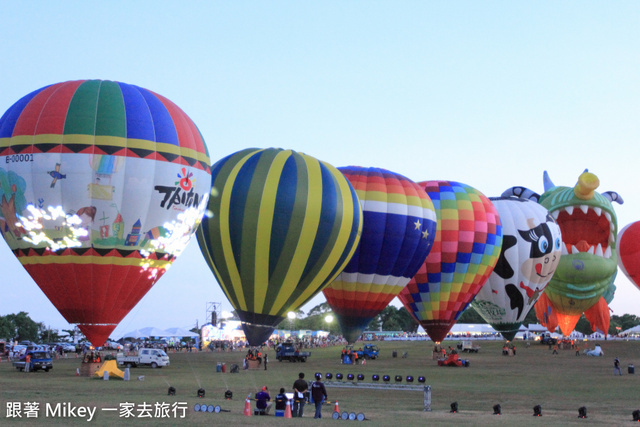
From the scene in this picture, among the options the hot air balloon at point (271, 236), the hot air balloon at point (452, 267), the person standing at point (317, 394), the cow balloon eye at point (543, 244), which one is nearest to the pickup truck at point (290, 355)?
the hot air balloon at point (452, 267)

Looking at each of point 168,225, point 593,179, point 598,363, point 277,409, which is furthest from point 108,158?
point 593,179

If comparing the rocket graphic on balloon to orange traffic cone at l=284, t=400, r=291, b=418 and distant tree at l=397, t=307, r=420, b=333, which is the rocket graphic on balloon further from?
distant tree at l=397, t=307, r=420, b=333

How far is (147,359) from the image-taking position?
3472 centimetres

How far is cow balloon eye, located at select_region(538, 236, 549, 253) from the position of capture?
4122cm

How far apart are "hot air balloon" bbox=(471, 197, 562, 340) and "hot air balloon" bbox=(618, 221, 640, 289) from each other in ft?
14.3

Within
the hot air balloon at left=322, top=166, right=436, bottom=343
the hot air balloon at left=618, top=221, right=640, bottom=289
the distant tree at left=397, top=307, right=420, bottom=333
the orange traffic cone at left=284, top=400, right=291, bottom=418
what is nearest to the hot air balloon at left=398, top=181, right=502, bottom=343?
the hot air balloon at left=322, top=166, right=436, bottom=343

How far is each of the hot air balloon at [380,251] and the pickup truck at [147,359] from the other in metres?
8.31

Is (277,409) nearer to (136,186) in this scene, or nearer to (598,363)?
(136,186)

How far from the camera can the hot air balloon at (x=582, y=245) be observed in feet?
156

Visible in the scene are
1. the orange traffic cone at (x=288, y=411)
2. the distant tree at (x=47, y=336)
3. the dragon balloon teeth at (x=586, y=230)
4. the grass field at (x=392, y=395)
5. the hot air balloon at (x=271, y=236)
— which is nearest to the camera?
the grass field at (x=392, y=395)

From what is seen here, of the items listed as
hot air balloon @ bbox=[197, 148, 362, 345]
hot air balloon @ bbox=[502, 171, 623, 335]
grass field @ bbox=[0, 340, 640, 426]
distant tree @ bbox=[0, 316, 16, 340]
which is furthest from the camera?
distant tree @ bbox=[0, 316, 16, 340]

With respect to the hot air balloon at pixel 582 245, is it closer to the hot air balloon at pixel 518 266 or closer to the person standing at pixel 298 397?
the hot air balloon at pixel 518 266

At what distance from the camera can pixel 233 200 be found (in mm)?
28219

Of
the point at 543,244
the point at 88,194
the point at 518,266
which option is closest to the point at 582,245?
the point at 543,244
